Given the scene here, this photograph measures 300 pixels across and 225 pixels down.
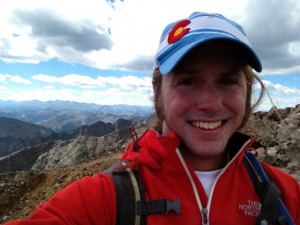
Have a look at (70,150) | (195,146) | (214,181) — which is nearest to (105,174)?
(195,146)

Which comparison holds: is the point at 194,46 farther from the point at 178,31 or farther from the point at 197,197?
the point at 197,197

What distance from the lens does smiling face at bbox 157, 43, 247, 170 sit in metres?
2.80

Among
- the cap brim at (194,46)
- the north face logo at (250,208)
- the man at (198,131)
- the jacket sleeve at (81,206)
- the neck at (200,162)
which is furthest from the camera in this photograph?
the neck at (200,162)

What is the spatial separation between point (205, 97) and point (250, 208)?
3.58ft

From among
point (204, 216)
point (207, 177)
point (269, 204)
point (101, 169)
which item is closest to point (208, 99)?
point (207, 177)

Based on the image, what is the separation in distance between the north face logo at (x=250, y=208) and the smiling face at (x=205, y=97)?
0.53 metres

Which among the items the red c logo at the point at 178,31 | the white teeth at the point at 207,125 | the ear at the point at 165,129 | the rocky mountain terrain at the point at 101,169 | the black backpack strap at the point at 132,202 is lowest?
the rocky mountain terrain at the point at 101,169

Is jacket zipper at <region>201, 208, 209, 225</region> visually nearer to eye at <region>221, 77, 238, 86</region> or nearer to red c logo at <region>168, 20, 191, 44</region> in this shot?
eye at <region>221, 77, 238, 86</region>

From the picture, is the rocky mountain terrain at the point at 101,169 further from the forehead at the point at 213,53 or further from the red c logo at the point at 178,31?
the red c logo at the point at 178,31

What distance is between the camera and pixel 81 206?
7.95 ft

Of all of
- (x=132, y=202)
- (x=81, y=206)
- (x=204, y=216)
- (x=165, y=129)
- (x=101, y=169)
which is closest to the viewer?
(x=81, y=206)

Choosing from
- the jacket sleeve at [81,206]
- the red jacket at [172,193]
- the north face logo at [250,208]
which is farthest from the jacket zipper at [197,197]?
the jacket sleeve at [81,206]

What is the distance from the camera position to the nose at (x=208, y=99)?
2797mm

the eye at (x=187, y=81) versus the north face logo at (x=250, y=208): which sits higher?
the eye at (x=187, y=81)
